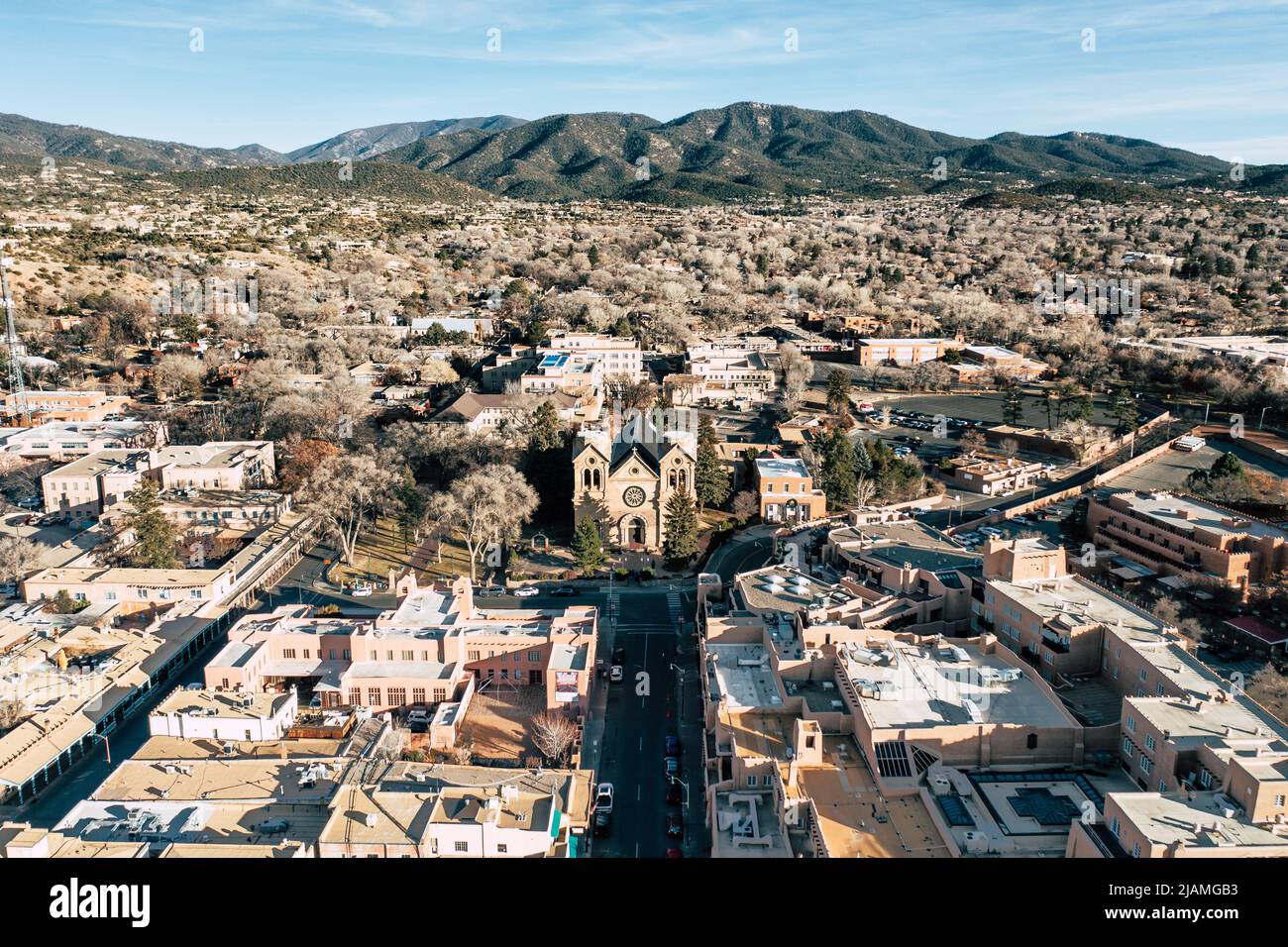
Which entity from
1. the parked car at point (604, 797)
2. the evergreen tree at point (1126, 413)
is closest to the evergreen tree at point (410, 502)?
the parked car at point (604, 797)

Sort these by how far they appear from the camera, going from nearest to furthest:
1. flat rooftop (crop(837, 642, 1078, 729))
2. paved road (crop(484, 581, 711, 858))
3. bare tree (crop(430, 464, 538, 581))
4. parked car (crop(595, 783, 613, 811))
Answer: paved road (crop(484, 581, 711, 858)) < flat rooftop (crop(837, 642, 1078, 729)) < parked car (crop(595, 783, 613, 811)) < bare tree (crop(430, 464, 538, 581))

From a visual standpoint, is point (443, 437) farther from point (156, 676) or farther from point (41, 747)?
point (41, 747)

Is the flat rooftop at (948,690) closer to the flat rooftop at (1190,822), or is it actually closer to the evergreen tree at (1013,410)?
the flat rooftop at (1190,822)

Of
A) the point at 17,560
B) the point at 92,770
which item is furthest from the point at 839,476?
the point at 17,560

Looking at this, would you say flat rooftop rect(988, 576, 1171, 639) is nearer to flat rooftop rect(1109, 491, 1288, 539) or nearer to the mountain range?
flat rooftop rect(1109, 491, 1288, 539)

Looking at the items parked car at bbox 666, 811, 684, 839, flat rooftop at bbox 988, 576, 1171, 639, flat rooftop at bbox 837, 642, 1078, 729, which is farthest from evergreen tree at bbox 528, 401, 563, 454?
parked car at bbox 666, 811, 684, 839

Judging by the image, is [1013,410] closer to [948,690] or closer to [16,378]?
[948,690]
